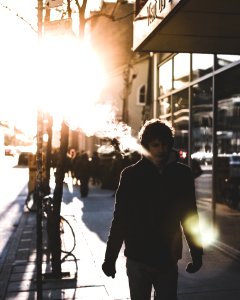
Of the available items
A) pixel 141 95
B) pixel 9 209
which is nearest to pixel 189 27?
pixel 9 209

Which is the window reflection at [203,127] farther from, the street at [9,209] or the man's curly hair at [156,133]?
the man's curly hair at [156,133]

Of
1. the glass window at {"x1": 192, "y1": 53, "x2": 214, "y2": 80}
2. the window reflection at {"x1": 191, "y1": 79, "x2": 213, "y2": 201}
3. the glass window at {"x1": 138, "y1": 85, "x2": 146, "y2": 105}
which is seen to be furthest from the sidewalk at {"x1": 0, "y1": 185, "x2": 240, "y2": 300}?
the glass window at {"x1": 138, "y1": 85, "x2": 146, "y2": 105}

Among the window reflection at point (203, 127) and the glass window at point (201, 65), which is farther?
the window reflection at point (203, 127)

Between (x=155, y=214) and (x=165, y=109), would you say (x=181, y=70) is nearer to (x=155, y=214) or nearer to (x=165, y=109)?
(x=165, y=109)

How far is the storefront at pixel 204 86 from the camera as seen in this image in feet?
19.8

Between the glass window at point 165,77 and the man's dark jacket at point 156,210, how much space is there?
9385mm

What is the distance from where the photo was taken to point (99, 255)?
24.3 ft

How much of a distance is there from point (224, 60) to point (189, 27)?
2.69 metres

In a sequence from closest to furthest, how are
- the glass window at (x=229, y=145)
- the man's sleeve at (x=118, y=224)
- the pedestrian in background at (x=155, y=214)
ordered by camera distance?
the pedestrian in background at (x=155, y=214) → the man's sleeve at (x=118, y=224) → the glass window at (x=229, y=145)

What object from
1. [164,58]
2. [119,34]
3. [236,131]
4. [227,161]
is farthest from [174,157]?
[119,34]

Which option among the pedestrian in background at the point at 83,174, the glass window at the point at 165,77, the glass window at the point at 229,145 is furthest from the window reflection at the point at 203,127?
the pedestrian in background at the point at 83,174

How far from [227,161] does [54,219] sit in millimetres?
5860

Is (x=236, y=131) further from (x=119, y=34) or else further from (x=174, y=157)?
(x=119, y=34)

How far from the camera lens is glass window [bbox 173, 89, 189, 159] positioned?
11.0 meters
